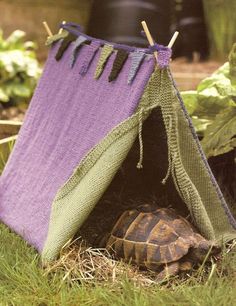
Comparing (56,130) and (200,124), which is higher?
(56,130)

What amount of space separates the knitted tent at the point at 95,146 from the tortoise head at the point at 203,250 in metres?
0.21

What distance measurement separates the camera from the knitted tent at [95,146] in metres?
3.07

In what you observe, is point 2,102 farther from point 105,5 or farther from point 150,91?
point 150,91

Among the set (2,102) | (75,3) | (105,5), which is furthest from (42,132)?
(75,3)

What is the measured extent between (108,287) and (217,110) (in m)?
1.61

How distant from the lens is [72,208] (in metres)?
3.09

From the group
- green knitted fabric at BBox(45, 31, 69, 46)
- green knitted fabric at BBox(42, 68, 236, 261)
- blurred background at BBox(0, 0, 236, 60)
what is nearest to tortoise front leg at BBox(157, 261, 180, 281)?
green knitted fabric at BBox(42, 68, 236, 261)

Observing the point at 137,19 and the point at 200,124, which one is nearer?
the point at 200,124

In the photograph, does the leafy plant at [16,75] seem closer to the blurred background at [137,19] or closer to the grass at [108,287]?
the blurred background at [137,19]

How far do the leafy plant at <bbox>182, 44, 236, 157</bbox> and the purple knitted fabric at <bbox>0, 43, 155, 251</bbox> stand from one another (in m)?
0.79

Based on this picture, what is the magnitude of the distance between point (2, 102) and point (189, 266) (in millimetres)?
3054

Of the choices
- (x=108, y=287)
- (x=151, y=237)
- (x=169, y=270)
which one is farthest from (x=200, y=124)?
(x=108, y=287)

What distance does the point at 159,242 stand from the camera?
120 inches

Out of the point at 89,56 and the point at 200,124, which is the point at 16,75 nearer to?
the point at 200,124
